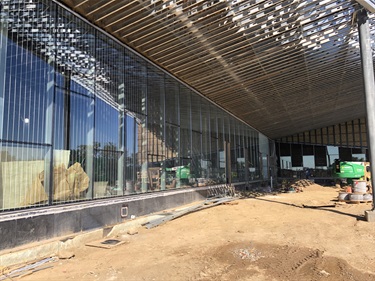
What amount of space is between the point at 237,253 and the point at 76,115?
575 centimetres

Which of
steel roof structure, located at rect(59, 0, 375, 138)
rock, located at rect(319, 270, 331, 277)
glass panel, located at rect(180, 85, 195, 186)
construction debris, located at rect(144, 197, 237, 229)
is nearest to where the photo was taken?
rock, located at rect(319, 270, 331, 277)

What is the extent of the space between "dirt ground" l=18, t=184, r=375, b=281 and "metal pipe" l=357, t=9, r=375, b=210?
8.82ft

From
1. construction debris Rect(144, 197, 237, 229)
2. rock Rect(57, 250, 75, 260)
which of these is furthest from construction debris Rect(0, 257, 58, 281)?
construction debris Rect(144, 197, 237, 229)

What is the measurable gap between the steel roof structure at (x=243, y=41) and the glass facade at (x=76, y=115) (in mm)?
864

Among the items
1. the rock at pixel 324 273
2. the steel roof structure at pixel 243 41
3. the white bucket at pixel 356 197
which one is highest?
the steel roof structure at pixel 243 41

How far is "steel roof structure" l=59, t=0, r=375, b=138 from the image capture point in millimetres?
9844

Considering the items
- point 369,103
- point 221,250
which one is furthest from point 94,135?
point 369,103

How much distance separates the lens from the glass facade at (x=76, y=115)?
7160 mm

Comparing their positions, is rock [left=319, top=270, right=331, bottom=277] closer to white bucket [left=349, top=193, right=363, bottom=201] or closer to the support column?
the support column

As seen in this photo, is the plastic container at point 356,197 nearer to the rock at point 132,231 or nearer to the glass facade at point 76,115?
the glass facade at point 76,115

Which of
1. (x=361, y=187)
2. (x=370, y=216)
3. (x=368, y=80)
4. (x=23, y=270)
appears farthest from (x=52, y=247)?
(x=361, y=187)

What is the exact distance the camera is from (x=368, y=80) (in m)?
11.3

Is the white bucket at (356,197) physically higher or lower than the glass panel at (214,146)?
lower

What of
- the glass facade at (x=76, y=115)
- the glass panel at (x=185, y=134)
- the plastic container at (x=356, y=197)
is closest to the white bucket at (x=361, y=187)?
the plastic container at (x=356, y=197)
